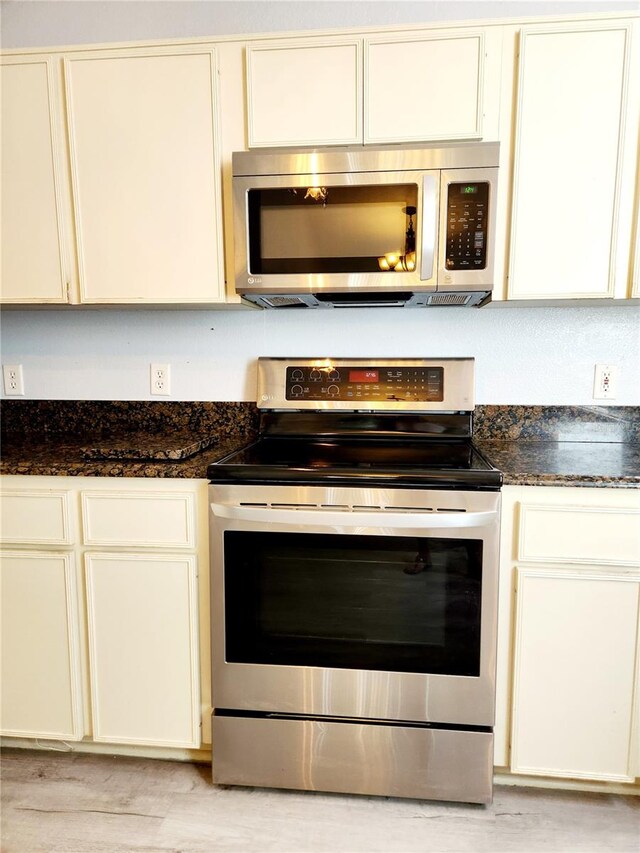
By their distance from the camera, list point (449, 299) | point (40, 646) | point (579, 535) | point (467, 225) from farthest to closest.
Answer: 1. point (449, 299)
2. point (40, 646)
3. point (467, 225)
4. point (579, 535)

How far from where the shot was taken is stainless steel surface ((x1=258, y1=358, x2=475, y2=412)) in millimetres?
1765

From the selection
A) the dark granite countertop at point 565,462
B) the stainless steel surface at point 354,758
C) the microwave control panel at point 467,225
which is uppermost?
the microwave control panel at point 467,225

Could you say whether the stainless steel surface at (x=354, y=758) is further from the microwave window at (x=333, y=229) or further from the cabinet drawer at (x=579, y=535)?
the microwave window at (x=333, y=229)

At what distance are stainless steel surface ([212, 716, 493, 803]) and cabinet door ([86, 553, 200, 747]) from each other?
0.15 m

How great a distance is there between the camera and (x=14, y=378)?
2035mm

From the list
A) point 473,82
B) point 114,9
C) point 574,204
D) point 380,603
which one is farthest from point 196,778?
point 114,9

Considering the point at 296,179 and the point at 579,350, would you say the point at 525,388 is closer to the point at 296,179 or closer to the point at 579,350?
the point at 579,350

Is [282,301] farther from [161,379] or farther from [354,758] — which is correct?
[354,758]

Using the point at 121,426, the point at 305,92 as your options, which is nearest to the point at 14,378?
the point at 121,426

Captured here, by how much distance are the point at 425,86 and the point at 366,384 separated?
89cm

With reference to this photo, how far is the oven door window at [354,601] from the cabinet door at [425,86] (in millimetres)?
1141

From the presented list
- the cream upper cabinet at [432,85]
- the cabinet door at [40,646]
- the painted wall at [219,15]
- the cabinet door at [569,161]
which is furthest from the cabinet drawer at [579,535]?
the painted wall at [219,15]

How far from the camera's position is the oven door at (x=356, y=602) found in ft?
4.41

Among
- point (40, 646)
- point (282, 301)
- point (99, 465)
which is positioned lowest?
point (40, 646)
